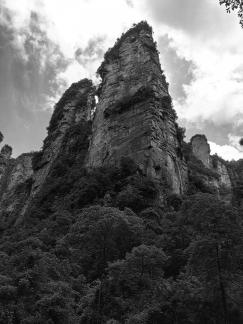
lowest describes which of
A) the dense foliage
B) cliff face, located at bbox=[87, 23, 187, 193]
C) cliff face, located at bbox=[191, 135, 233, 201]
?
the dense foliage

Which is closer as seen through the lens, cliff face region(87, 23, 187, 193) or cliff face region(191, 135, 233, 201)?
cliff face region(87, 23, 187, 193)

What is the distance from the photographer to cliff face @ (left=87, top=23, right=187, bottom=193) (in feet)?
112

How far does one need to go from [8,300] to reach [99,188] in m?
21.5

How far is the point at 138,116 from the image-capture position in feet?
122

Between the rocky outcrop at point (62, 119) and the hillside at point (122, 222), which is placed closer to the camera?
the hillside at point (122, 222)

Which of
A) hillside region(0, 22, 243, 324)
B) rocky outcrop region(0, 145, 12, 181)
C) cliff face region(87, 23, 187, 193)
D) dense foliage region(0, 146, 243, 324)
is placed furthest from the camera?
rocky outcrop region(0, 145, 12, 181)

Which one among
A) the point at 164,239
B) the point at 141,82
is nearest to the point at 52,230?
the point at 164,239

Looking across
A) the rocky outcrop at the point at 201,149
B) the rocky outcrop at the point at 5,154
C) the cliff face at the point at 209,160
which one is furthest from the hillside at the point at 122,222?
the rocky outcrop at the point at 5,154

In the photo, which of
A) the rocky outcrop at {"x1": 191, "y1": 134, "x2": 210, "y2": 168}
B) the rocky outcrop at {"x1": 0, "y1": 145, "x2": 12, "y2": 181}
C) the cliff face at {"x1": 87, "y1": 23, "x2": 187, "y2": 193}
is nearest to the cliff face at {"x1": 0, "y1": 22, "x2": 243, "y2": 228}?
the cliff face at {"x1": 87, "y1": 23, "x2": 187, "y2": 193}

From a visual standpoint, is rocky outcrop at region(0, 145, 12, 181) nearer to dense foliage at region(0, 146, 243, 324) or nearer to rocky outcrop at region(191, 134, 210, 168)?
rocky outcrop at region(191, 134, 210, 168)

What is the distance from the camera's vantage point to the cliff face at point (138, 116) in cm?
3400

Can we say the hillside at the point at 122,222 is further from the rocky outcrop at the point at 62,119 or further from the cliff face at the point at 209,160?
the cliff face at the point at 209,160

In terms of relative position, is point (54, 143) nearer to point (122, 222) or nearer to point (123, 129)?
point (123, 129)

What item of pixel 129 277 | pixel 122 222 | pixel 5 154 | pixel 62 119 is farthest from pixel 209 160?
pixel 129 277
